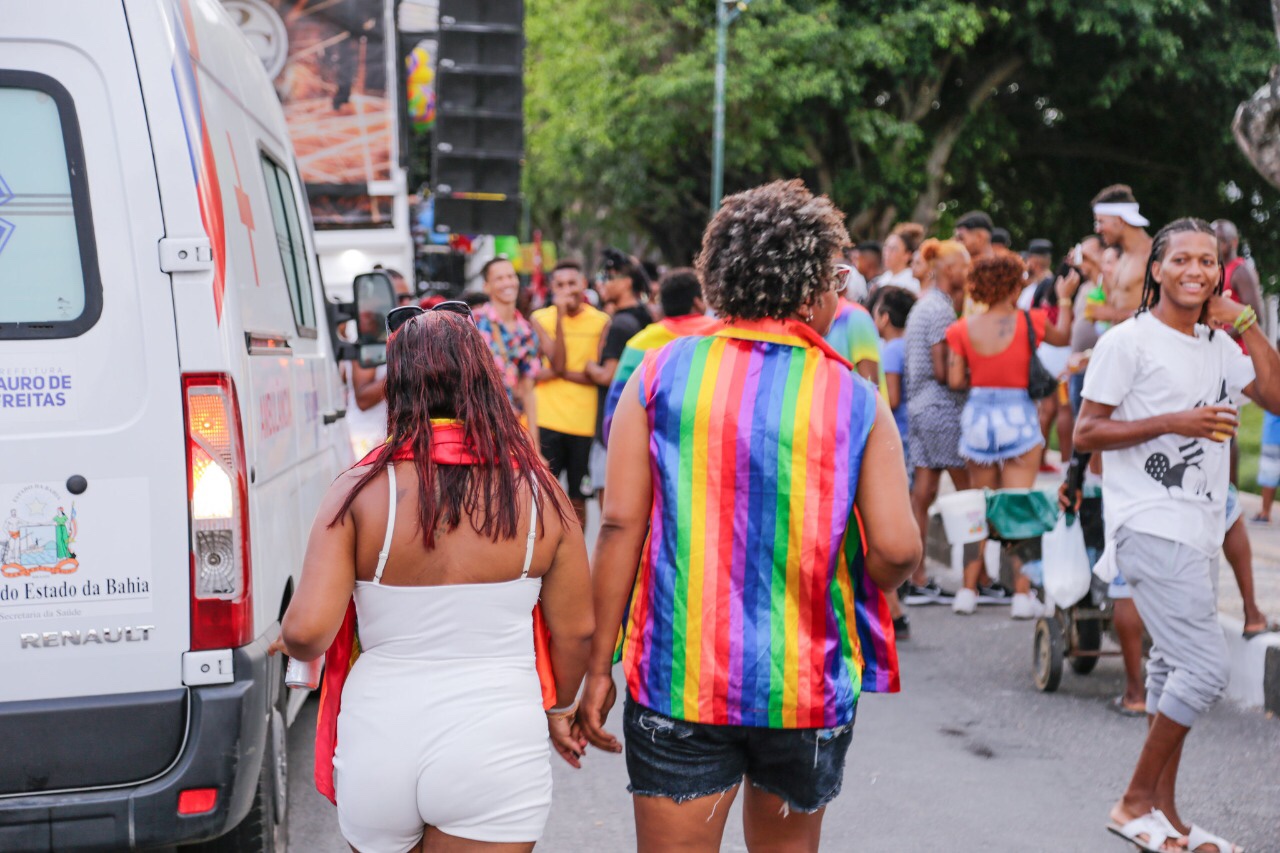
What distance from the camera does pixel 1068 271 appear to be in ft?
34.9

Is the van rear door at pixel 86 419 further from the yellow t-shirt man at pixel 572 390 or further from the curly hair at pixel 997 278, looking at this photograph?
the yellow t-shirt man at pixel 572 390

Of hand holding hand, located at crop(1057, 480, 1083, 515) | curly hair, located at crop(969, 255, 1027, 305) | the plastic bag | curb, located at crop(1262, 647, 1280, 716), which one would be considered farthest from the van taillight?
curly hair, located at crop(969, 255, 1027, 305)

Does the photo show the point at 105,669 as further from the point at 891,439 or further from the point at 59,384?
the point at 891,439

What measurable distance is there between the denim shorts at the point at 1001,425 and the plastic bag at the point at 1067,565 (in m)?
2.19

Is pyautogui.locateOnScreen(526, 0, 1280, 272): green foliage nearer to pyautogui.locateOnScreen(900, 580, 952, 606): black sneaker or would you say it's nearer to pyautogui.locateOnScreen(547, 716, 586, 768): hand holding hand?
pyautogui.locateOnScreen(900, 580, 952, 606): black sneaker

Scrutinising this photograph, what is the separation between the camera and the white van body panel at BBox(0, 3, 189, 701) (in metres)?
3.36

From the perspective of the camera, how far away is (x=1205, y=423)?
4469 millimetres

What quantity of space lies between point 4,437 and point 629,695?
5.01ft

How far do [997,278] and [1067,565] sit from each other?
8.10 feet

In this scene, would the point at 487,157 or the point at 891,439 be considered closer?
the point at 891,439

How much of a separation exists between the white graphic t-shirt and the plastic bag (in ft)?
3.97

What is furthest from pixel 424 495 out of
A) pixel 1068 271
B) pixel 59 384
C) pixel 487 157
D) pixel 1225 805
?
pixel 487 157

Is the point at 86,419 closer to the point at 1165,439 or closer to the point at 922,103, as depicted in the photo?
the point at 1165,439

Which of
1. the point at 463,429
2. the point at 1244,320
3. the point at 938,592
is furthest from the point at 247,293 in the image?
the point at 938,592
